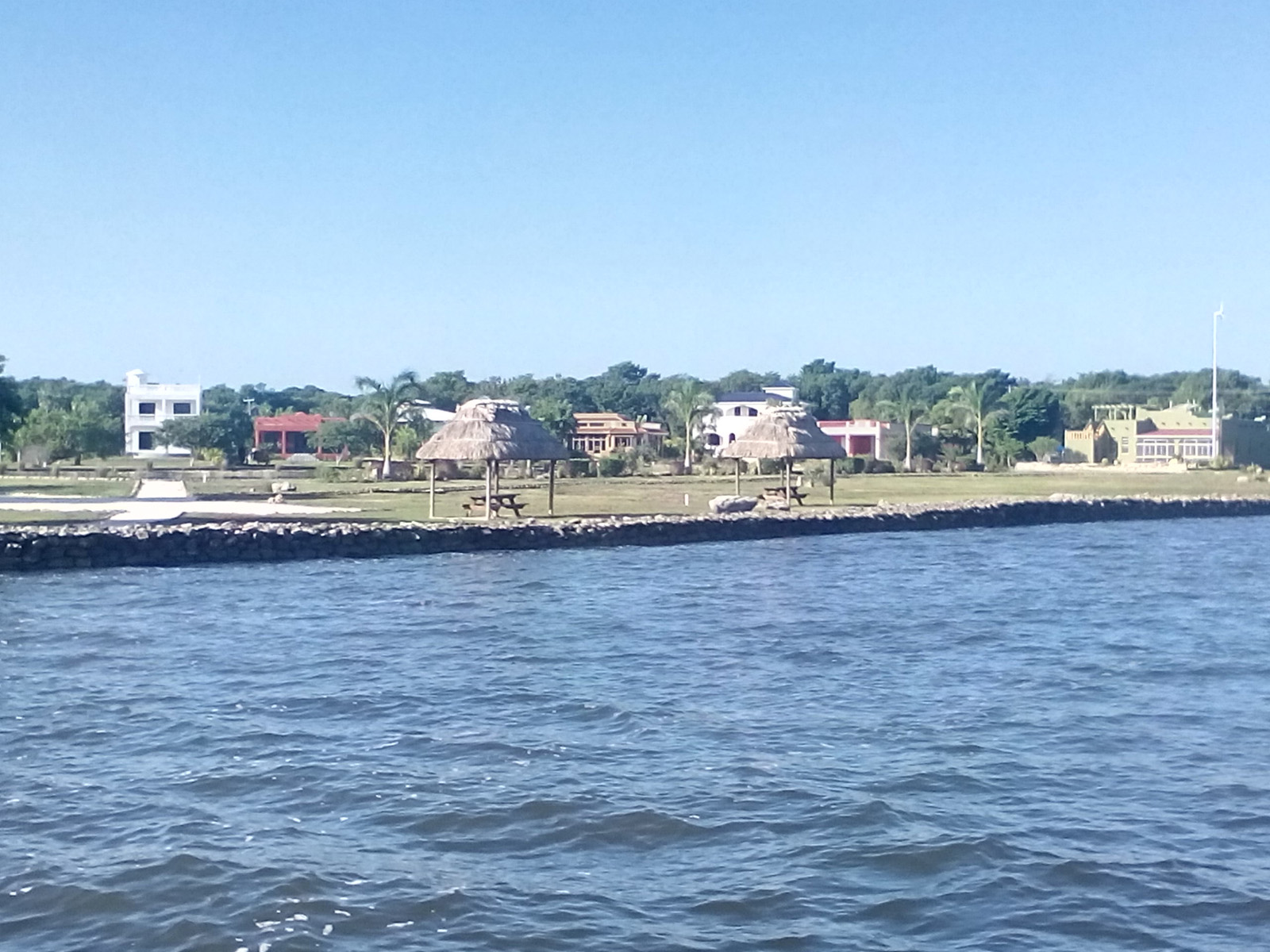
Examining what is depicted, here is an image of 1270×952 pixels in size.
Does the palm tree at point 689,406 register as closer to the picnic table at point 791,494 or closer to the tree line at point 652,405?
the tree line at point 652,405

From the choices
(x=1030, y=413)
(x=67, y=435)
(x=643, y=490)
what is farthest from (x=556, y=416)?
(x=1030, y=413)

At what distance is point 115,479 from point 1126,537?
109ft

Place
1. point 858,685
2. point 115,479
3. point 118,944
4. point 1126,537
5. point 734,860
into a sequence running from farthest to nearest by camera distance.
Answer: point 115,479 → point 1126,537 → point 858,685 → point 734,860 → point 118,944

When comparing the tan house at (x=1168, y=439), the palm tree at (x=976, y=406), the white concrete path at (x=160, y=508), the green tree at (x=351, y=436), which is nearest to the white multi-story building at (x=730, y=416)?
the palm tree at (x=976, y=406)

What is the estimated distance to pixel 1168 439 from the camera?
7831 centimetres

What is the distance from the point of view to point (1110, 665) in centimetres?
1683

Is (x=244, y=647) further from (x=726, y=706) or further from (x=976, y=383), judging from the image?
(x=976, y=383)

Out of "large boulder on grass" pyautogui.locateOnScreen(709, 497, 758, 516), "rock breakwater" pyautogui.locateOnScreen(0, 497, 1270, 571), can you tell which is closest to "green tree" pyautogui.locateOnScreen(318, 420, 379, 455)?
"large boulder on grass" pyautogui.locateOnScreen(709, 497, 758, 516)

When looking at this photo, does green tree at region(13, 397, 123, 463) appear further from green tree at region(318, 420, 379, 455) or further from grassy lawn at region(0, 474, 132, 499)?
green tree at region(318, 420, 379, 455)

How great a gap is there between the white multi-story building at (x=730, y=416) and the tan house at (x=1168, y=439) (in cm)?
1670

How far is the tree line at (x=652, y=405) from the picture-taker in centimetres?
6316

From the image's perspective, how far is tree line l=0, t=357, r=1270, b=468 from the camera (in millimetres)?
63156

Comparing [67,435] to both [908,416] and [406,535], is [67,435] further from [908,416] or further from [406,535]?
[406,535]

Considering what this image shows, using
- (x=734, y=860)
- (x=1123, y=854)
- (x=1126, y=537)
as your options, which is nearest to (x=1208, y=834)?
(x=1123, y=854)
